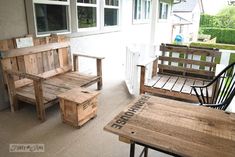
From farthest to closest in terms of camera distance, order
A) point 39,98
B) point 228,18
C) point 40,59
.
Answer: point 228,18
point 40,59
point 39,98

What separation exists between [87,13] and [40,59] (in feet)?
5.86

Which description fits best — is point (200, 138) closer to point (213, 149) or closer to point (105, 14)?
point (213, 149)

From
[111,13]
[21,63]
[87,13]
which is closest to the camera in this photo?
[21,63]

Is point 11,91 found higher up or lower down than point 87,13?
lower down

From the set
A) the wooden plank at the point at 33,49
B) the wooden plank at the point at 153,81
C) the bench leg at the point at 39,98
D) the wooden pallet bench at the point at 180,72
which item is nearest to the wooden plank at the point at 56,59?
the wooden plank at the point at 33,49

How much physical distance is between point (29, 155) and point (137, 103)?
4.32ft

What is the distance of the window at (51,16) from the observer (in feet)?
10.8

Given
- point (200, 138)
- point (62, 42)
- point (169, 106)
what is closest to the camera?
point (200, 138)

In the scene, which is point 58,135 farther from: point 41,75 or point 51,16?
point 51,16

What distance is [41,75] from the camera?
3.30 meters

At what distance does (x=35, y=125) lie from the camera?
269 cm

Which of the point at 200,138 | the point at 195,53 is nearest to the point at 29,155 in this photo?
the point at 200,138

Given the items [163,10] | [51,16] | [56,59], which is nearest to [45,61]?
[56,59]

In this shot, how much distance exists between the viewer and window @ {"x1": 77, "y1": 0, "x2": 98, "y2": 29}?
4242 mm
